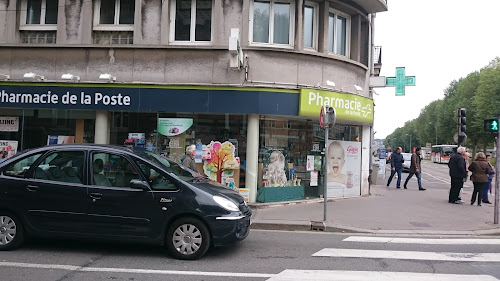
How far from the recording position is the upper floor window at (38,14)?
38.5 ft

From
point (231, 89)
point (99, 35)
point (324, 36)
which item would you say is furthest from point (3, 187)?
point (324, 36)

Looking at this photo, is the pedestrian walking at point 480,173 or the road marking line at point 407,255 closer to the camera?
the road marking line at point 407,255

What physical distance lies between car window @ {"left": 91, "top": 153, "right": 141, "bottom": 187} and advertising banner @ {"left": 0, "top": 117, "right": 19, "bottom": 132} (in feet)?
23.8

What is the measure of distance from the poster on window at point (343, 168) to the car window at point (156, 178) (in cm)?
750

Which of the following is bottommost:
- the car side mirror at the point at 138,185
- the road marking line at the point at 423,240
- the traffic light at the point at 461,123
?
the road marking line at the point at 423,240

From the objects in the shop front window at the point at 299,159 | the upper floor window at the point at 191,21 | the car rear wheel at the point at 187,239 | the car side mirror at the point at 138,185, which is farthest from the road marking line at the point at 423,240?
the upper floor window at the point at 191,21

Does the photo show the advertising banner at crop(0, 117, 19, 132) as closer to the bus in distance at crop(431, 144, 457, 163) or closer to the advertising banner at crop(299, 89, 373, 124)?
the advertising banner at crop(299, 89, 373, 124)

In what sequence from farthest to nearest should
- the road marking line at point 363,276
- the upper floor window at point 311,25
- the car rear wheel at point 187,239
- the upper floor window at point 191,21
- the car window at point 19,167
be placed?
the upper floor window at point 311,25, the upper floor window at point 191,21, the car window at point 19,167, the car rear wheel at point 187,239, the road marking line at point 363,276

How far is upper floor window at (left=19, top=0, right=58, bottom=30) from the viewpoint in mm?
11734

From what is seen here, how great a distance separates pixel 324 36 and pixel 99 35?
6752 millimetres

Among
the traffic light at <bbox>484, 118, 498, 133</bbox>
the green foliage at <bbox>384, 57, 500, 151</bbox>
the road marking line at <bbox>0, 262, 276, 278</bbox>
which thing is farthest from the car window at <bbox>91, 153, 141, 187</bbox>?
the green foliage at <bbox>384, 57, 500, 151</bbox>

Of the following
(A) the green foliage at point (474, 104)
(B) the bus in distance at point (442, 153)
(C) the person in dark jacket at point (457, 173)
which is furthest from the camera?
(B) the bus in distance at point (442, 153)

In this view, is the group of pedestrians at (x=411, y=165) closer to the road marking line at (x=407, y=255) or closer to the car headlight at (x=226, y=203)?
the road marking line at (x=407, y=255)

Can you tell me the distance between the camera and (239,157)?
1093 centimetres
